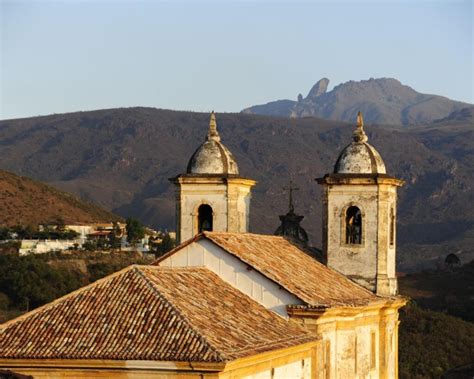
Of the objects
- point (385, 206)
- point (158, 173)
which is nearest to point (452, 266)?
point (385, 206)

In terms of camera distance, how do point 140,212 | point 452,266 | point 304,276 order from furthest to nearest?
point 140,212, point 452,266, point 304,276

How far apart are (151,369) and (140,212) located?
441ft

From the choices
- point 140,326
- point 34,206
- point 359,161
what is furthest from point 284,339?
point 34,206

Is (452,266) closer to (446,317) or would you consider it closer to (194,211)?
(446,317)

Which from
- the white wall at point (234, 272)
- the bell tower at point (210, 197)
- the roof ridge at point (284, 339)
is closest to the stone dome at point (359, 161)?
the bell tower at point (210, 197)

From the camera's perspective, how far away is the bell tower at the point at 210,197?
31609 millimetres

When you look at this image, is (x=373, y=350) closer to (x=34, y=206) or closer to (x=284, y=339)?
(x=284, y=339)

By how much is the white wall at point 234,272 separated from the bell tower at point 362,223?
575 centimetres

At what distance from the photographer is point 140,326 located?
21234mm

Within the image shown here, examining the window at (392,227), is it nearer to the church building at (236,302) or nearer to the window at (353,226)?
the church building at (236,302)

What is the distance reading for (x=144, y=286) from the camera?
22422mm

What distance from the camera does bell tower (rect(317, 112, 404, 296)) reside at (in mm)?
31594

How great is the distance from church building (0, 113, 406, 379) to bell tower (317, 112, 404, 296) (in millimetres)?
22

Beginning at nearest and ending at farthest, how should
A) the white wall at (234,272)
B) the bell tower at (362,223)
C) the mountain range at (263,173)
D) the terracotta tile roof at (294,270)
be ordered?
the white wall at (234,272) < the terracotta tile roof at (294,270) < the bell tower at (362,223) < the mountain range at (263,173)
